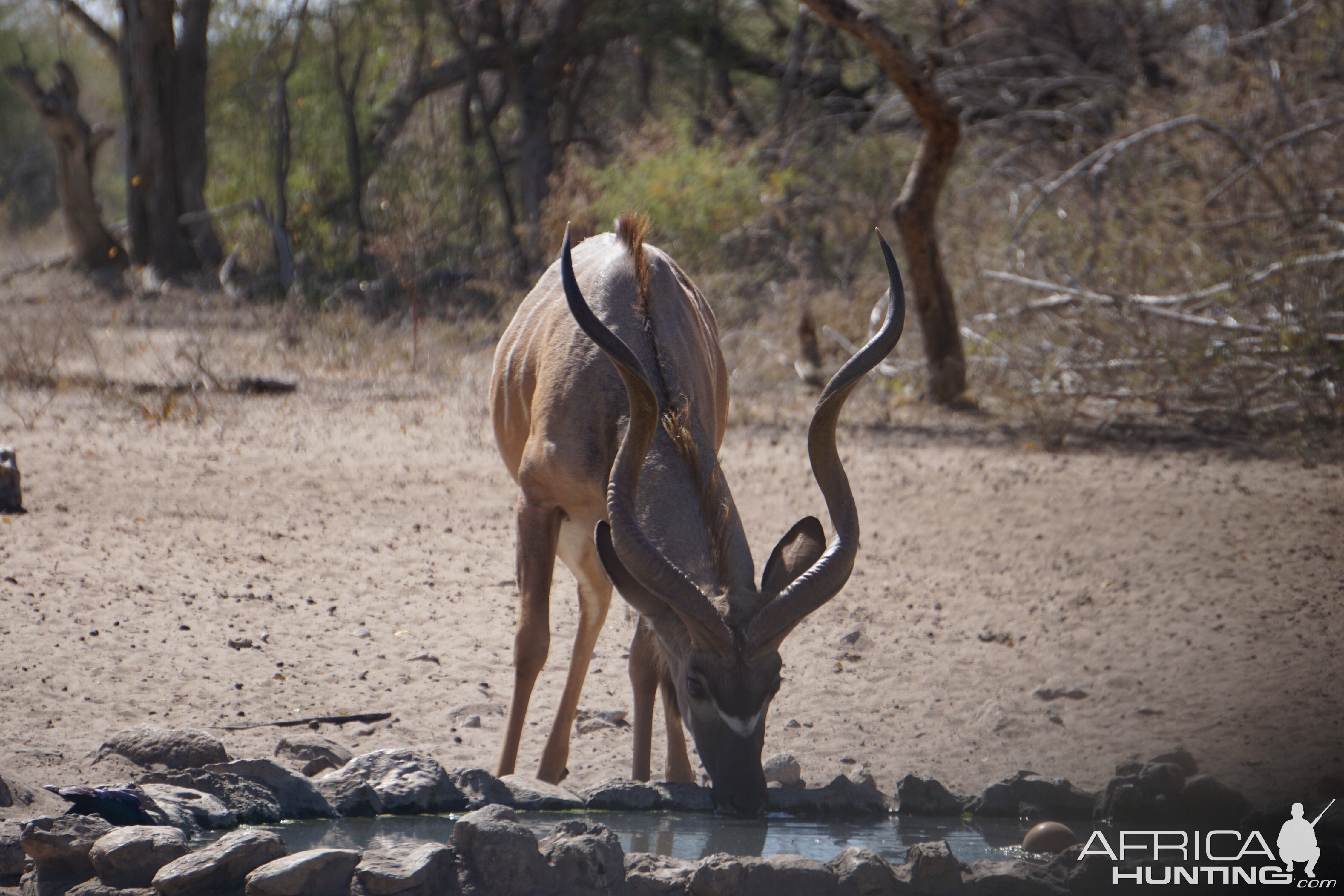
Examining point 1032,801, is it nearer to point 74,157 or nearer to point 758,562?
point 758,562

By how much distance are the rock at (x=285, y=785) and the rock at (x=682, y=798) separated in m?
1.11

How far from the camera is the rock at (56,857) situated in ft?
10.9

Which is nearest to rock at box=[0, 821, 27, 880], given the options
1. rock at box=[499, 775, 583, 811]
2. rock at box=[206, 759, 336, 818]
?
rock at box=[206, 759, 336, 818]

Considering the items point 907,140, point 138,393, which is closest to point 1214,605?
point 138,393

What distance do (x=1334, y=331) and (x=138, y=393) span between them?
9.53 metres

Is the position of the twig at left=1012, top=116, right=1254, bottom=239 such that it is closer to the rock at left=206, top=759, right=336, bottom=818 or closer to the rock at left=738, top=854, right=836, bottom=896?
the rock at left=738, top=854, right=836, bottom=896

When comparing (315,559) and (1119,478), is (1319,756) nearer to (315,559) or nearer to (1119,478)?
(1119,478)

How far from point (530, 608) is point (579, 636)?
41 cm

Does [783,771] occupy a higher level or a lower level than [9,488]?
lower

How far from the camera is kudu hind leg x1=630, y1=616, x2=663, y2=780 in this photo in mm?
4711

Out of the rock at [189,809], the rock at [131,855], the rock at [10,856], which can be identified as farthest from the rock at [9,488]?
the rock at [131,855]

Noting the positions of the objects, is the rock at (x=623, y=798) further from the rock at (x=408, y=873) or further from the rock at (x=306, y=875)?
the rock at (x=306, y=875)

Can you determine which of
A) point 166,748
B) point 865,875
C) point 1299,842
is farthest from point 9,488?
point 1299,842

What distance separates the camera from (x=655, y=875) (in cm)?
343
